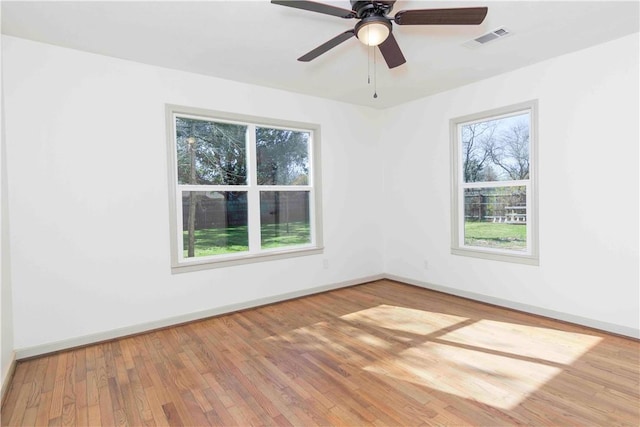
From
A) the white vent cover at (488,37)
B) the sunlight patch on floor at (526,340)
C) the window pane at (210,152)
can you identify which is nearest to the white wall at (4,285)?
the window pane at (210,152)

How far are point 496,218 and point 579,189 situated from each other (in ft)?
3.15

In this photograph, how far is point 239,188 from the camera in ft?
13.8

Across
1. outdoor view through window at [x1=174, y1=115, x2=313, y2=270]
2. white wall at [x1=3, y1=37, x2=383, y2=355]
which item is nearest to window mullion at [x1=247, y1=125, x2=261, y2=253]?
outdoor view through window at [x1=174, y1=115, x2=313, y2=270]

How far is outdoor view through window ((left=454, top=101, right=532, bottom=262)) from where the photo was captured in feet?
12.8

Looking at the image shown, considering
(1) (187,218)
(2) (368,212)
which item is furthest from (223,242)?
(2) (368,212)

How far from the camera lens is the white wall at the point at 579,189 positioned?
311 cm

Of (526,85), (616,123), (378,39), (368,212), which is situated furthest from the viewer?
(368,212)

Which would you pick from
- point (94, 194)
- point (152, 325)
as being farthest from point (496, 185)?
point (94, 194)

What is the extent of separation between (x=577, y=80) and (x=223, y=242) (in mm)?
4105

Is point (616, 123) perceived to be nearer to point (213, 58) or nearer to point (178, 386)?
point (213, 58)

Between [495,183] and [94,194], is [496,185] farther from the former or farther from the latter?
[94,194]

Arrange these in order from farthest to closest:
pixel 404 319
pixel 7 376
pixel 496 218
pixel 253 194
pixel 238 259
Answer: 1. pixel 253 194
2. pixel 496 218
3. pixel 238 259
4. pixel 404 319
5. pixel 7 376

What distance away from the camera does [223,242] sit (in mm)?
4121

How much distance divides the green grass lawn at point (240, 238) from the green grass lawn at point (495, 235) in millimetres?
2167
